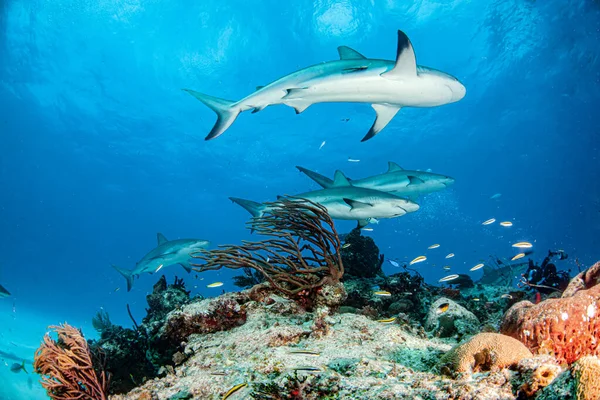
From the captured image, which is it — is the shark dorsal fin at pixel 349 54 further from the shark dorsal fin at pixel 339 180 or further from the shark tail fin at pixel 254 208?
the shark tail fin at pixel 254 208

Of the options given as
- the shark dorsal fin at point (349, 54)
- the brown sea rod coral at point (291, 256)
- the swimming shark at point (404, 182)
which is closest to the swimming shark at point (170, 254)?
the swimming shark at point (404, 182)

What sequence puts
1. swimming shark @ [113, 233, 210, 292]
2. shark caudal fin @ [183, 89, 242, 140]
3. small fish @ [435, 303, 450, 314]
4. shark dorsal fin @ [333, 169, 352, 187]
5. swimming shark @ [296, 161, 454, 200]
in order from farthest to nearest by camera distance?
swimming shark @ [113, 233, 210, 292], swimming shark @ [296, 161, 454, 200], shark dorsal fin @ [333, 169, 352, 187], shark caudal fin @ [183, 89, 242, 140], small fish @ [435, 303, 450, 314]

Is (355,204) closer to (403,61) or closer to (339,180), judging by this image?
(339,180)

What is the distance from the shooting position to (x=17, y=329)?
3753 cm

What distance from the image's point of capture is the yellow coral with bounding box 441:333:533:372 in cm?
243

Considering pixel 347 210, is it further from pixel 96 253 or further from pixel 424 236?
pixel 424 236

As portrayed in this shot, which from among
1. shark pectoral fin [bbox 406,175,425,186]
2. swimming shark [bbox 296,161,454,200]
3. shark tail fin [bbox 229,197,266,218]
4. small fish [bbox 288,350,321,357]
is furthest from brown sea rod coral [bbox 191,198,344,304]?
shark pectoral fin [bbox 406,175,425,186]

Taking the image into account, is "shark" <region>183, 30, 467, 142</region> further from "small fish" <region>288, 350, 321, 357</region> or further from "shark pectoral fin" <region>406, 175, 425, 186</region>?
"shark pectoral fin" <region>406, 175, 425, 186</region>

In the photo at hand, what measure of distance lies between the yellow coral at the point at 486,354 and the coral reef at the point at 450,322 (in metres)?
2.26

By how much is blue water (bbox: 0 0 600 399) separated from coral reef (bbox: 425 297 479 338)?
492 cm

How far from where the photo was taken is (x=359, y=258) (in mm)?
8656

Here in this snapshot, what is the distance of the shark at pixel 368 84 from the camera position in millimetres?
5148

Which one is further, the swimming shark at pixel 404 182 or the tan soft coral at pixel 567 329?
the swimming shark at pixel 404 182

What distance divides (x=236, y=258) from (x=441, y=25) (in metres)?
33.4
